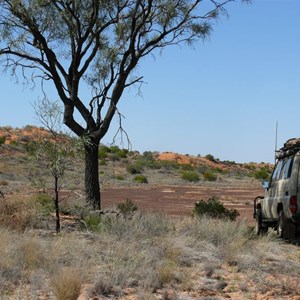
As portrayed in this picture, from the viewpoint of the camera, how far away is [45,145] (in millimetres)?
13711

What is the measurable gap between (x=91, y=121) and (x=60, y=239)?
790 cm

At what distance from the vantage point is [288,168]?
46.9 feet

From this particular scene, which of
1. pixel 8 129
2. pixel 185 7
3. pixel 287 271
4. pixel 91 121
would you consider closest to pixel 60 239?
pixel 287 271

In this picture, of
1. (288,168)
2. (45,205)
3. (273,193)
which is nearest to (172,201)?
(273,193)

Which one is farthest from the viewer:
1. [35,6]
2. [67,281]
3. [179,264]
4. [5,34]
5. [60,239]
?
[5,34]

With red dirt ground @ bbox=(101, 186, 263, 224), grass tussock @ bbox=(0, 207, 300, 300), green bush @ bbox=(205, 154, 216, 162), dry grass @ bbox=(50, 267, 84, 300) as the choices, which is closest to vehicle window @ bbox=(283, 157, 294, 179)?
grass tussock @ bbox=(0, 207, 300, 300)

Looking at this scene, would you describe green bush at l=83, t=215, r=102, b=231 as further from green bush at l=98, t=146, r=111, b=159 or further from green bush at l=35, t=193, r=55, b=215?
green bush at l=98, t=146, r=111, b=159

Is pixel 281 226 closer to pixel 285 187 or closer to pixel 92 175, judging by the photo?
pixel 285 187

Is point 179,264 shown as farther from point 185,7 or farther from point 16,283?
point 185,7

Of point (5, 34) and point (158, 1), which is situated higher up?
point (158, 1)

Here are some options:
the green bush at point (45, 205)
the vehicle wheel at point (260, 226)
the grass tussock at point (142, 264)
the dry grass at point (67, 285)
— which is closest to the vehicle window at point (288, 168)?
the grass tussock at point (142, 264)

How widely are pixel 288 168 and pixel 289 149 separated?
659mm

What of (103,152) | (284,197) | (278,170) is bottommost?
(284,197)

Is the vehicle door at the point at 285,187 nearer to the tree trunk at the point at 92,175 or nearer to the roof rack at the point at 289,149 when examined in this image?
the roof rack at the point at 289,149
